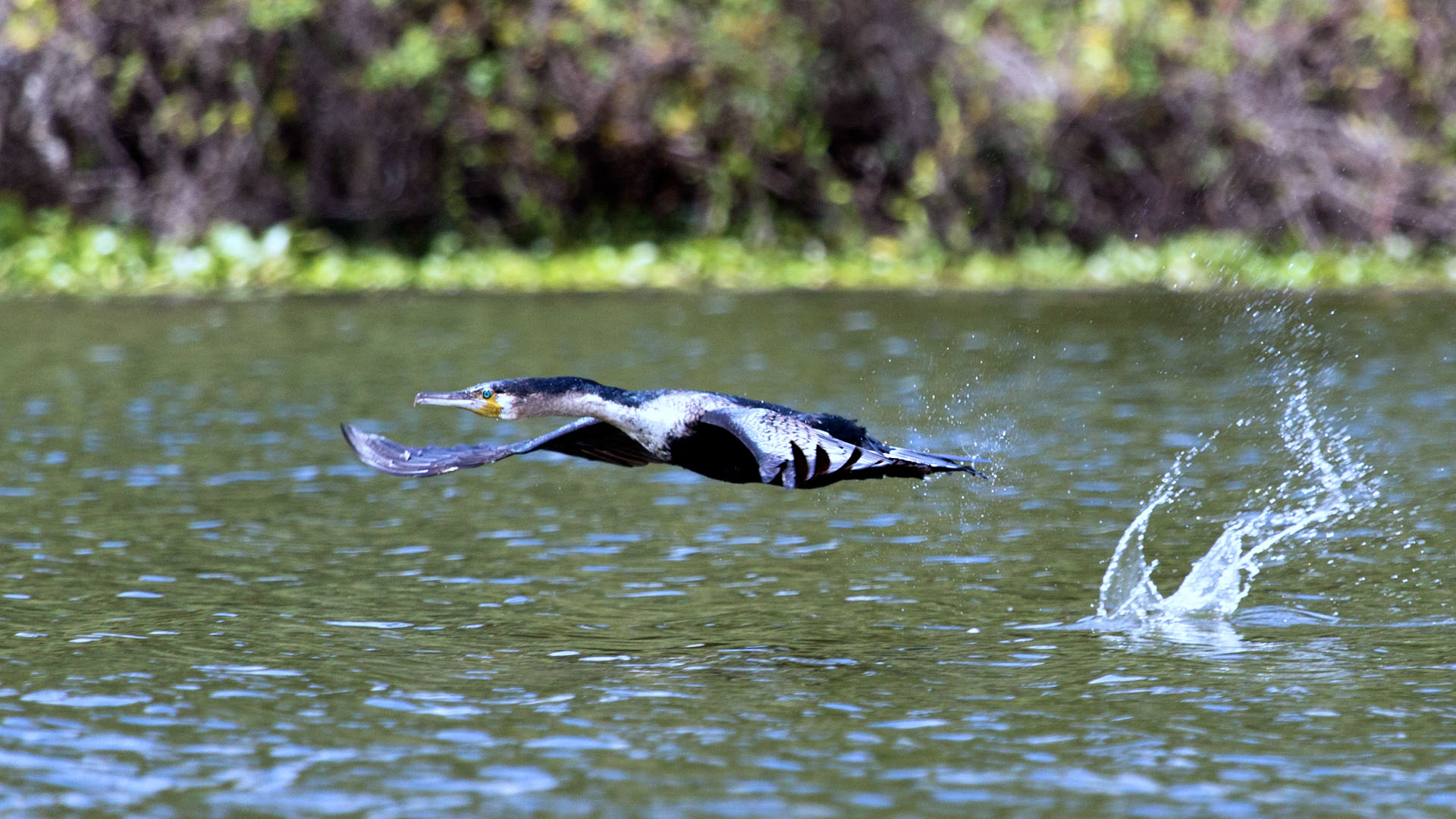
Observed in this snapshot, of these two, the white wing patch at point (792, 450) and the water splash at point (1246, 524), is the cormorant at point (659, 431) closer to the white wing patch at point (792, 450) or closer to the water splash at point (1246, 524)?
the white wing patch at point (792, 450)

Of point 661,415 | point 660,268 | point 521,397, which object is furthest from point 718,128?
point 661,415

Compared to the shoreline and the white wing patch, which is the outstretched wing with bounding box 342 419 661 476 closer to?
the white wing patch

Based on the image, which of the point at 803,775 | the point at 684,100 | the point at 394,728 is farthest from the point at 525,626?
the point at 684,100

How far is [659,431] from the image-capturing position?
755 cm

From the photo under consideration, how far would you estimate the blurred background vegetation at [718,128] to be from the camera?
2247 cm

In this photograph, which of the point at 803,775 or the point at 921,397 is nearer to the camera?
the point at 803,775

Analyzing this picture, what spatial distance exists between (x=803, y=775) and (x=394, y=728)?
139 cm

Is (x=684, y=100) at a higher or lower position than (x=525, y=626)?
higher

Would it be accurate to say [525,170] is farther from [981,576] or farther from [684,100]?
[981,576]

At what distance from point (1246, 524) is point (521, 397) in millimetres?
3988

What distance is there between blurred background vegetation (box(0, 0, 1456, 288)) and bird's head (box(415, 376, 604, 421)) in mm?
14116

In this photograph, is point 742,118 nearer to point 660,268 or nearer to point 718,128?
point 718,128

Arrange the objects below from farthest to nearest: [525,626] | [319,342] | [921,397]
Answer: [319,342], [921,397], [525,626]

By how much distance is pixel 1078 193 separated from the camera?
23.4 metres
